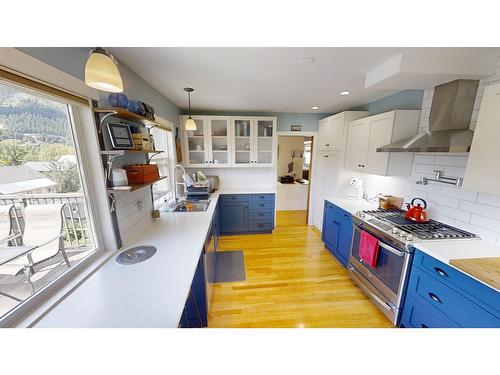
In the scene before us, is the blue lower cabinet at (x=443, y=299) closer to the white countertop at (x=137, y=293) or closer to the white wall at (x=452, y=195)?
the white wall at (x=452, y=195)

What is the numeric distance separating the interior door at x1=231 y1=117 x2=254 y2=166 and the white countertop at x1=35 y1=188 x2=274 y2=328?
6.72 ft

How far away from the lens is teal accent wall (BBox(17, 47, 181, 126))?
866 millimetres

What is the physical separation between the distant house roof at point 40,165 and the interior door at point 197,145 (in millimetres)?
2178

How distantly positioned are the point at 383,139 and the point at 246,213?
2242 millimetres

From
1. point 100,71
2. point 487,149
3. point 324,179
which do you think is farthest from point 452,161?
point 100,71

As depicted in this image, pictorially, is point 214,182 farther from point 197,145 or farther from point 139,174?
point 139,174

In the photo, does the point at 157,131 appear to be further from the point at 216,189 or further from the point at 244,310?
the point at 244,310

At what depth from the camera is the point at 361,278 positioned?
→ 6.55 ft

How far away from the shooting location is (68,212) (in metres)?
1.46

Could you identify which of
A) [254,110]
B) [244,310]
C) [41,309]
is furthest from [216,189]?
[41,309]

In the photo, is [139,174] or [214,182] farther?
[214,182]

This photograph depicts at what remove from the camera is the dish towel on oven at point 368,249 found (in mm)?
1768

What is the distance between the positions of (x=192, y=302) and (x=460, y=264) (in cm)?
182

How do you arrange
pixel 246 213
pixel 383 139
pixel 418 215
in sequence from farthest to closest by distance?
pixel 246 213 → pixel 383 139 → pixel 418 215
